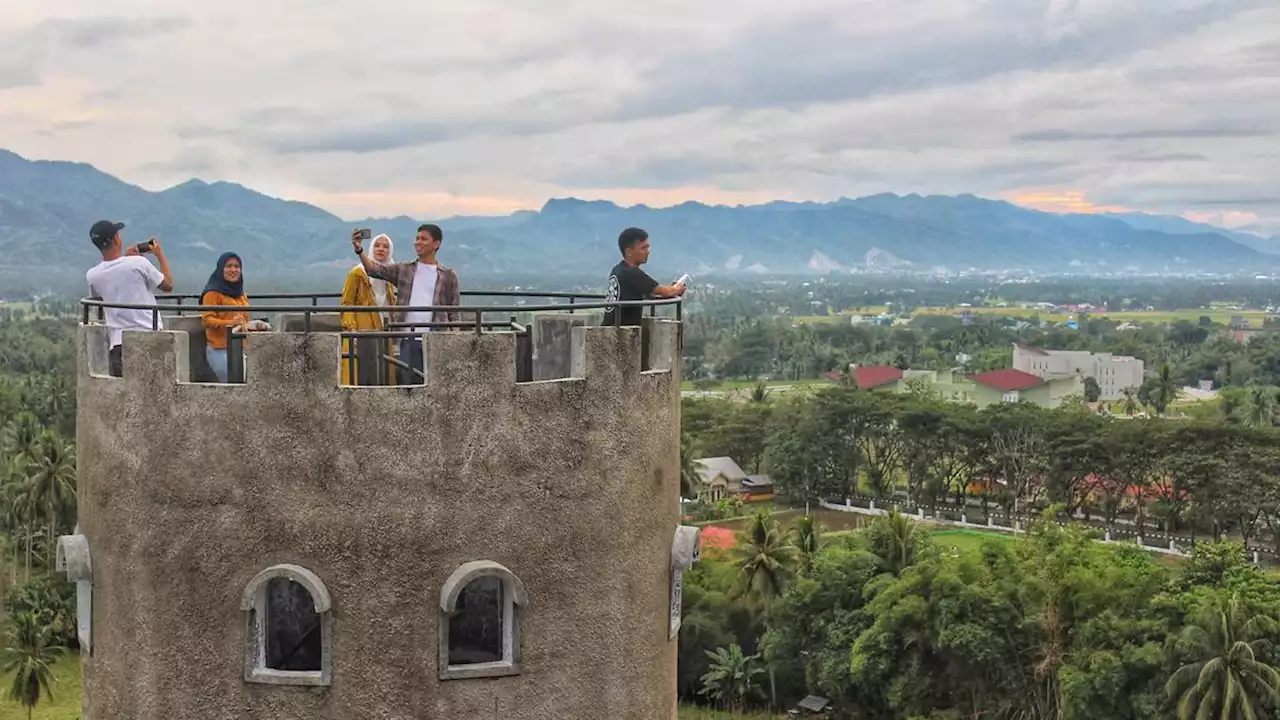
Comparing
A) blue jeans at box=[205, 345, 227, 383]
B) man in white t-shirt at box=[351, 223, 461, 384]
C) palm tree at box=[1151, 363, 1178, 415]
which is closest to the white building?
palm tree at box=[1151, 363, 1178, 415]

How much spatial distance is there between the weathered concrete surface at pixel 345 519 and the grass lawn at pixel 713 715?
3794 centimetres

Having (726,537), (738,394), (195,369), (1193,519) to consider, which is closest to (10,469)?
(726,537)

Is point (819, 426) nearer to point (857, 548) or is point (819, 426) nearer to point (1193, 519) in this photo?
point (1193, 519)

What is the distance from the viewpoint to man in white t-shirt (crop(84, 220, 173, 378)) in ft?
24.7

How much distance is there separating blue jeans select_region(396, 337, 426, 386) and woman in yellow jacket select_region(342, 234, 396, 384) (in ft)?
0.42

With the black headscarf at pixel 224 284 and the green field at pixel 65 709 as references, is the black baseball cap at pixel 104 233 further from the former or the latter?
the green field at pixel 65 709

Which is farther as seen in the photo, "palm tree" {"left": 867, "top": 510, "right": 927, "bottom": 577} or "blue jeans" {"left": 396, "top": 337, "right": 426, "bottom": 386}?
"palm tree" {"left": 867, "top": 510, "right": 927, "bottom": 577}

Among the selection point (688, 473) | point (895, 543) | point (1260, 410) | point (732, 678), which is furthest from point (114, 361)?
point (1260, 410)

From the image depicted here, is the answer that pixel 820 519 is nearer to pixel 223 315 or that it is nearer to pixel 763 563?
pixel 763 563

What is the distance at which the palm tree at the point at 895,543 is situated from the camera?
4275 cm

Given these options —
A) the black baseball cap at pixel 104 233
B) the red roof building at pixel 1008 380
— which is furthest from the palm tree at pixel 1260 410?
the black baseball cap at pixel 104 233

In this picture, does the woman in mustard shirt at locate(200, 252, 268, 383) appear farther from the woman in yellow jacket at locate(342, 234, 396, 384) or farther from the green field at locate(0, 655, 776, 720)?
the green field at locate(0, 655, 776, 720)

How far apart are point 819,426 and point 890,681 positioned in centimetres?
4408

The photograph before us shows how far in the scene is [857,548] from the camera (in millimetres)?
44812
